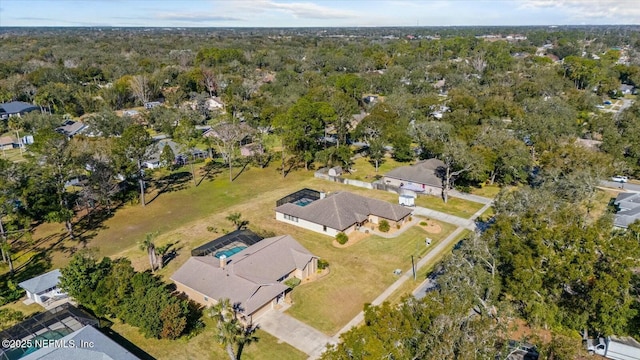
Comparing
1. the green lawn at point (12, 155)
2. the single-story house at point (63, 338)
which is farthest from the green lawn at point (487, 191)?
the green lawn at point (12, 155)

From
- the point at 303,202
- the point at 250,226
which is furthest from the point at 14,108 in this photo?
the point at 303,202

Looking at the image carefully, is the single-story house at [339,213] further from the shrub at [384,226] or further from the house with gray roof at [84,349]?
the house with gray roof at [84,349]

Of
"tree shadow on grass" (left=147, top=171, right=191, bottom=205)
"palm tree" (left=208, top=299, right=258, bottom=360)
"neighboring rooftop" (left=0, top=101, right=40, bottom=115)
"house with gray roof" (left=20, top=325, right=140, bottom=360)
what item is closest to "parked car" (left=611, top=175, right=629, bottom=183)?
"palm tree" (left=208, top=299, right=258, bottom=360)

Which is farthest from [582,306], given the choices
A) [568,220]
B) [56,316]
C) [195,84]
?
[195,84]

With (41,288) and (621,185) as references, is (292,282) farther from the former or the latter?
(621,185)

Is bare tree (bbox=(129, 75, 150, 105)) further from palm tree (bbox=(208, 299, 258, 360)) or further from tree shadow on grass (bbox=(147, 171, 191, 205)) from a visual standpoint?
palm tree (bbox=(208, 299, 258, 360))

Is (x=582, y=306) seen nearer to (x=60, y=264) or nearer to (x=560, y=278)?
(x=560, y=278)

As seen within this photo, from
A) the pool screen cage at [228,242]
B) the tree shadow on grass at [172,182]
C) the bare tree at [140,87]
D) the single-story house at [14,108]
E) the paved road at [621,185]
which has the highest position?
the bare tree at [140,87]
